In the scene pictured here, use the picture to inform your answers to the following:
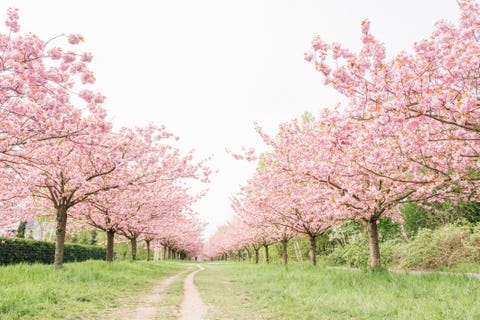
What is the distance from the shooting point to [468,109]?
5035mm

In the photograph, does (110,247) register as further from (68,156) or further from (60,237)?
(68,156)

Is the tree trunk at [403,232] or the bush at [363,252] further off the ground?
the tree trunk at [403,232]

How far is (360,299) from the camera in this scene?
25.8ft

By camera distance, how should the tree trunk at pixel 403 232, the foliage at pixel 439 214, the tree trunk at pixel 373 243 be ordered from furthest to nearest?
1. the tree trunk at pixel 403 232
2. the foliage at pixel 439 214
3. the tree trunk at pixel 373 243

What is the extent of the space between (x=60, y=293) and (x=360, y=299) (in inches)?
327

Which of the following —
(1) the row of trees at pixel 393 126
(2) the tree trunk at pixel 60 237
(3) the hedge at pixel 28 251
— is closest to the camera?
(1) the row of trees at pixel 393 126

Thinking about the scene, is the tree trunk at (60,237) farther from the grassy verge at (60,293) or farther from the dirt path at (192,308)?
the dirt path at (192,308)

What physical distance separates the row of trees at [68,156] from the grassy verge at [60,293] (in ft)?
6.89

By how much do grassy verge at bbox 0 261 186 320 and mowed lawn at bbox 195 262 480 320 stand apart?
121 inches

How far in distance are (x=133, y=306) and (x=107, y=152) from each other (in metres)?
5.88

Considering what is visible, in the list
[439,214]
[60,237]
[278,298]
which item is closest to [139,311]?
[278,298]

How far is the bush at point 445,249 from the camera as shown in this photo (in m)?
14.5

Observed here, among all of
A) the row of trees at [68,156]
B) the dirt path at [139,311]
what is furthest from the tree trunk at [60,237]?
the dirt path at [139,311]

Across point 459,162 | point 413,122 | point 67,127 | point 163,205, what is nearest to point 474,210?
point 459,162
